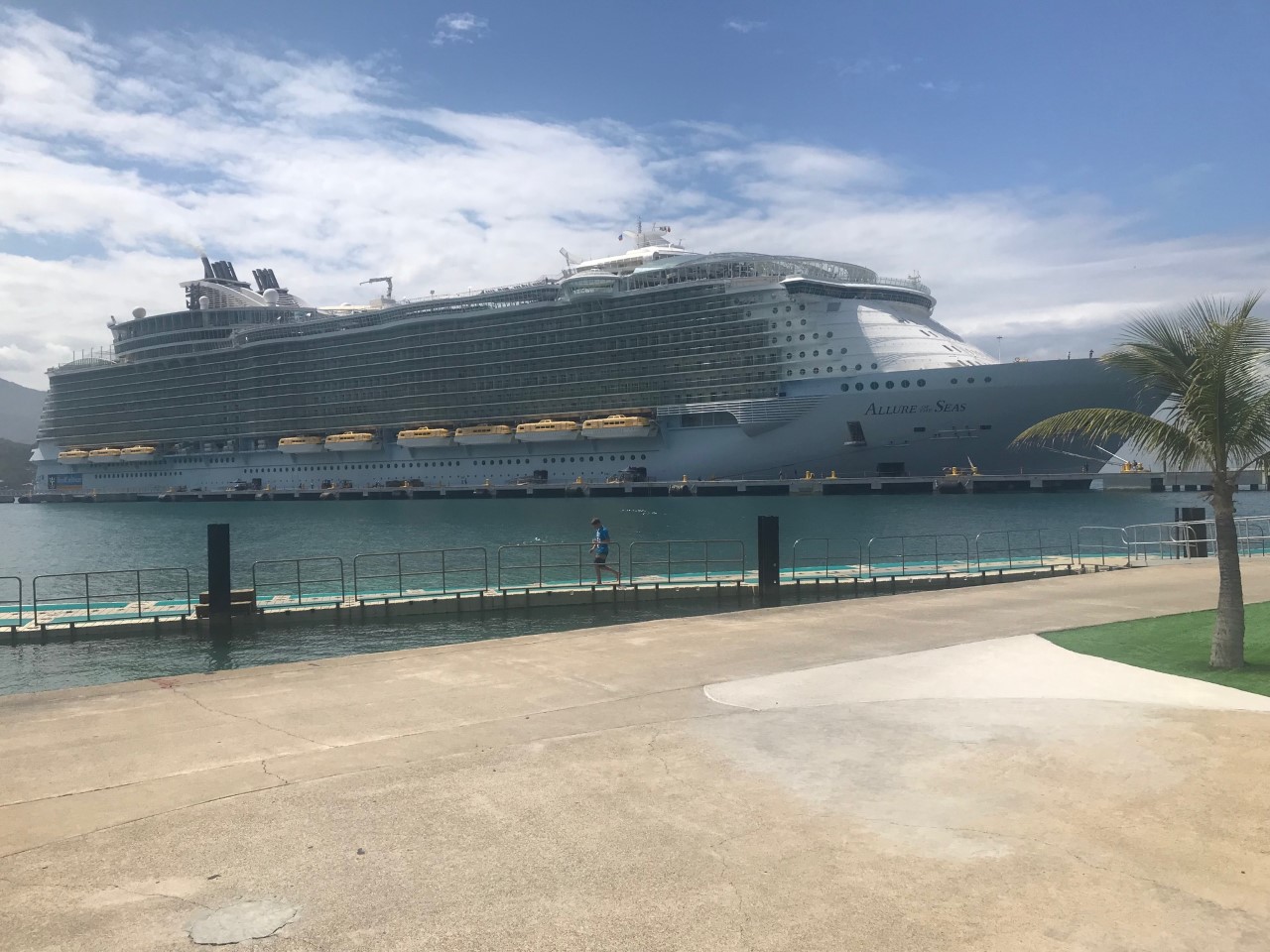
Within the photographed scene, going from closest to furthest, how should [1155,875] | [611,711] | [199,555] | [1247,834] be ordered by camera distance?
[1155,875], [1247,834], [611,711], [199,555]

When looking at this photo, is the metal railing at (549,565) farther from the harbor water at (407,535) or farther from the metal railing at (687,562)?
the harbor water at (407,535)

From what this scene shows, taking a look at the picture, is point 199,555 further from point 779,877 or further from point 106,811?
point 779,877

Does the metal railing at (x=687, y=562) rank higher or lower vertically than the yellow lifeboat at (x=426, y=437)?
lower

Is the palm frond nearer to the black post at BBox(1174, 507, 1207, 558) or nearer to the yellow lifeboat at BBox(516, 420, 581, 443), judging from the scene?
the black post at BBox(1174, 507, 1207, 558)

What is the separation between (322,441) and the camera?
88.9 metres

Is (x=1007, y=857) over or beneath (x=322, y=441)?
beneath

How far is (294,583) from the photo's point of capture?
72.7 feet

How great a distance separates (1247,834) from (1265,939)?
1089 millimetres

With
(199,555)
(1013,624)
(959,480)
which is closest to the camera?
(1013,624)

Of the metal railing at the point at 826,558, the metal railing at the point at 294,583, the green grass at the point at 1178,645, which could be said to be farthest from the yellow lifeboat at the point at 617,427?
the green grass at the point at 1178,645

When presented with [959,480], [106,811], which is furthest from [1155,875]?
[959,480]

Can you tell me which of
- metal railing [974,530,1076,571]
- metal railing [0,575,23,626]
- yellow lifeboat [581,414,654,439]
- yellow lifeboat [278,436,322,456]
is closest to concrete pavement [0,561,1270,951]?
metal railing [0,575,23,626]

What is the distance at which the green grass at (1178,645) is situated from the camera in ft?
25.1

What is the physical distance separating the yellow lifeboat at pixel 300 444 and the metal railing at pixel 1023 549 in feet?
234
